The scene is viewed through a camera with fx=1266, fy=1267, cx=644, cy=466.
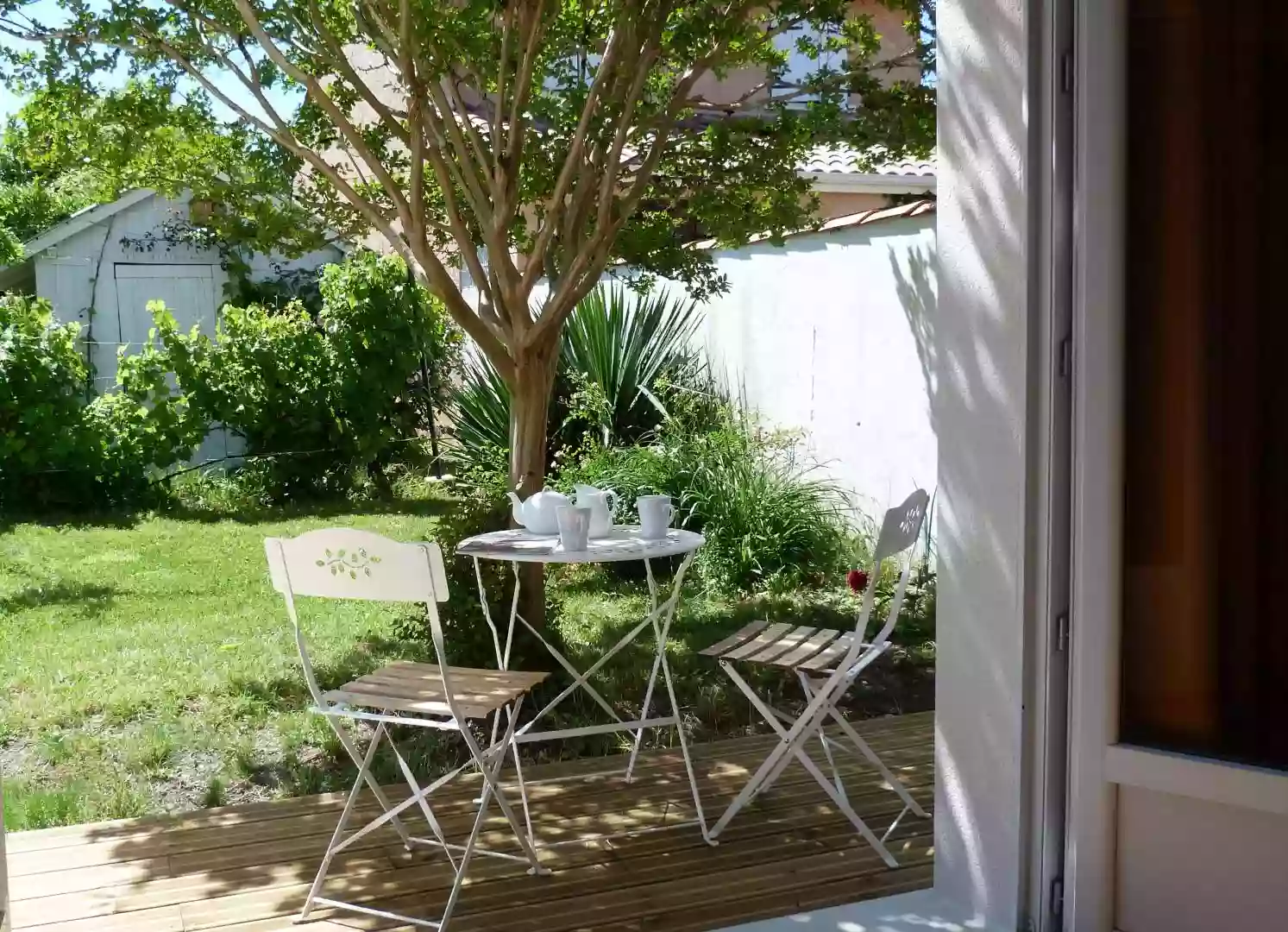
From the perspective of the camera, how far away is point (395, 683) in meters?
3.35

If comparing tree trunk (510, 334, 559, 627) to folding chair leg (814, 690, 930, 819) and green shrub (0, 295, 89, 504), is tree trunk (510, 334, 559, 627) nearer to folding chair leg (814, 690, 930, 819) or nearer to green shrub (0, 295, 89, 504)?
folding chair leg (814, 690, 930, 819)

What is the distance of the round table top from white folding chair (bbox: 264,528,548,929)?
329mm

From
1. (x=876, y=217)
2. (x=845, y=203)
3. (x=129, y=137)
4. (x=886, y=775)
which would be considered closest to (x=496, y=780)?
(x=886, y=775)

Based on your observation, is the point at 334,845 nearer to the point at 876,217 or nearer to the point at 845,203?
the point at 876,217

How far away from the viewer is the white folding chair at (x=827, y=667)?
3389mm

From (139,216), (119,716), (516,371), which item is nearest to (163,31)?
(516,371)

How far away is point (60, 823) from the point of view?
12.7 feet

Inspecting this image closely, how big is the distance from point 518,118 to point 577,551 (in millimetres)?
2082

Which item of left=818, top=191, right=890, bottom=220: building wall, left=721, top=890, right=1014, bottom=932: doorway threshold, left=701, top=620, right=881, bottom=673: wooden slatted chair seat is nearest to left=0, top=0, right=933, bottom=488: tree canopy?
left=701, top=620, right=881, bottom=673: wooden slatted chair seat

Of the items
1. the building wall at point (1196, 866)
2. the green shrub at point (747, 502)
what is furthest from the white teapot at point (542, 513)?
the green shrub at point (747, 502)

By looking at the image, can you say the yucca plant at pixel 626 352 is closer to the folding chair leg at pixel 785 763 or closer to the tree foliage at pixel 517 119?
the tree foliage at pixel 517 119

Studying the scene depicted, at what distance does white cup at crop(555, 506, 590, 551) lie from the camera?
3.54 metres

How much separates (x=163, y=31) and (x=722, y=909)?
13.9 feet

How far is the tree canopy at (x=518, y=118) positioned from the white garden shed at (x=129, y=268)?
16.3 ft
